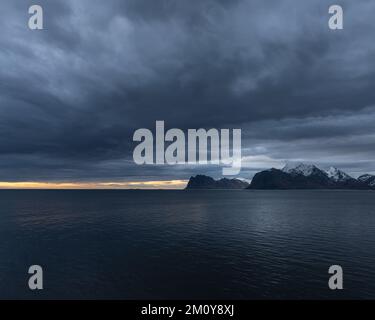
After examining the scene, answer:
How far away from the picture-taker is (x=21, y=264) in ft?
179

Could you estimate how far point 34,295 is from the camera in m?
40.1

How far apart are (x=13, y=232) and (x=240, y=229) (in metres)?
75.8

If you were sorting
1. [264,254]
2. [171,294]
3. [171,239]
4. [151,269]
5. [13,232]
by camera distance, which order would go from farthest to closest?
1. [13,232]
2. [171,239]
3. [264,254]
4. [151,269]
5. [171,294]

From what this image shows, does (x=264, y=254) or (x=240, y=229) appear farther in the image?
(x=240, y=229)

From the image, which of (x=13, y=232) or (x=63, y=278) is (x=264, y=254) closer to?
(x=63, y=278)

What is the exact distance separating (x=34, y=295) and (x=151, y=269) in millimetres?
19016
